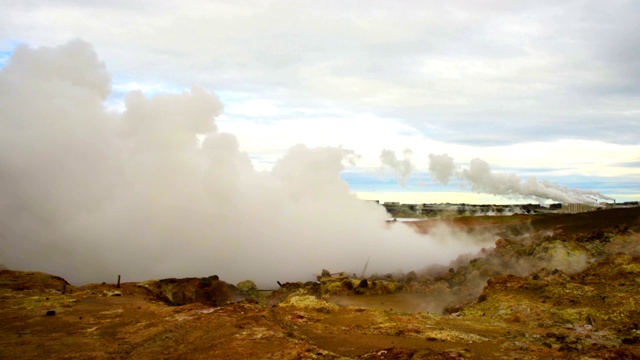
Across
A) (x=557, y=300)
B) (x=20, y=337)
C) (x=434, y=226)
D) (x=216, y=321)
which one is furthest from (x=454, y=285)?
(x=434, y=226)

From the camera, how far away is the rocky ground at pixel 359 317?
14.2 m

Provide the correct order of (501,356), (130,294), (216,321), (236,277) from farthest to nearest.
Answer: (236,277)
(130,294)
(216,321)
(501,356)

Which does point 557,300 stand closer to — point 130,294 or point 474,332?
point 474,332

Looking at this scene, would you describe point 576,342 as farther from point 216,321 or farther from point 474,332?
point 216,321

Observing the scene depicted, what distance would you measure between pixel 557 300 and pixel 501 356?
8.13m

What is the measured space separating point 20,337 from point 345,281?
18.4 metres

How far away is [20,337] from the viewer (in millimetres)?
15781

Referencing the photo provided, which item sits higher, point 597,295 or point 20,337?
point 597,295

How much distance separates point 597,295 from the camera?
19.7 meters

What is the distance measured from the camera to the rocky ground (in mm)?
14227

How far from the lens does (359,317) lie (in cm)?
1878

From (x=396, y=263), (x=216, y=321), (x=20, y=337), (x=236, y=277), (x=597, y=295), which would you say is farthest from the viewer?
(x=396, y=263)

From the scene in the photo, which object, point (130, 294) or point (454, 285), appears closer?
point (130, 294)

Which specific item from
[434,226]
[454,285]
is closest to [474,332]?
[454,285]
